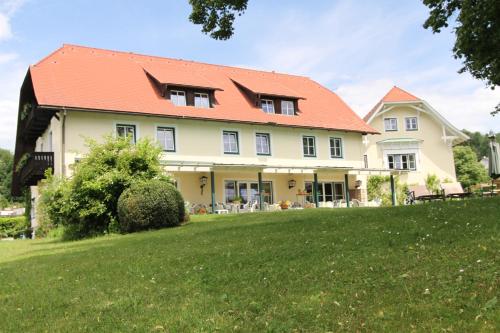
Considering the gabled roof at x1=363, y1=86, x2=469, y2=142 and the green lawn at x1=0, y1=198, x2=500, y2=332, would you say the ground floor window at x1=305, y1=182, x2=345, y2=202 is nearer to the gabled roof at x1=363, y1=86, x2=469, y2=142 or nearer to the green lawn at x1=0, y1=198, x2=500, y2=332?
the gabled roof at x1=363, y1=86, x2=469, y2=142

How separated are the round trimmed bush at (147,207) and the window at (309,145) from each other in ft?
48.1

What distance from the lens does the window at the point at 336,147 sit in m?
31.0

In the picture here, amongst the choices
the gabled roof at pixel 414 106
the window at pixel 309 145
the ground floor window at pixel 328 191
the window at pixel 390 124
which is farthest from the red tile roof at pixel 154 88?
the window at pixel 390 124

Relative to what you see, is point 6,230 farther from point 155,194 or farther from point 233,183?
point 155,194

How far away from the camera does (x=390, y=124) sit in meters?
40.0

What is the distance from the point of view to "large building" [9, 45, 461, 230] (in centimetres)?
2400

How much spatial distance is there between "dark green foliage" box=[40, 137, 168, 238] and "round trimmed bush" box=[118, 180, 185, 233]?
2.38 feet

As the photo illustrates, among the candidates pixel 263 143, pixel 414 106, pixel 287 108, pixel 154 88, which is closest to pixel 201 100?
pixel 154 88

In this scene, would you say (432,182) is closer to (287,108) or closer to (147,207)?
A: (287,108)

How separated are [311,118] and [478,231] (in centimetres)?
2372

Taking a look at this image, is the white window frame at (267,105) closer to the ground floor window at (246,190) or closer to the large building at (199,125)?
the large building at (199,125)

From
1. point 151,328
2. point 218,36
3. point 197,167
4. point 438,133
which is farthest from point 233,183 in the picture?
Result: point 151,328

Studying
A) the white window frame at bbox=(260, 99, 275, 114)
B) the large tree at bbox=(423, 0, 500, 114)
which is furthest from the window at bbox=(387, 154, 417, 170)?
the large tree at bbox=(423, 0, 500, 114)

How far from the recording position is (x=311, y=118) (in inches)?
1206
